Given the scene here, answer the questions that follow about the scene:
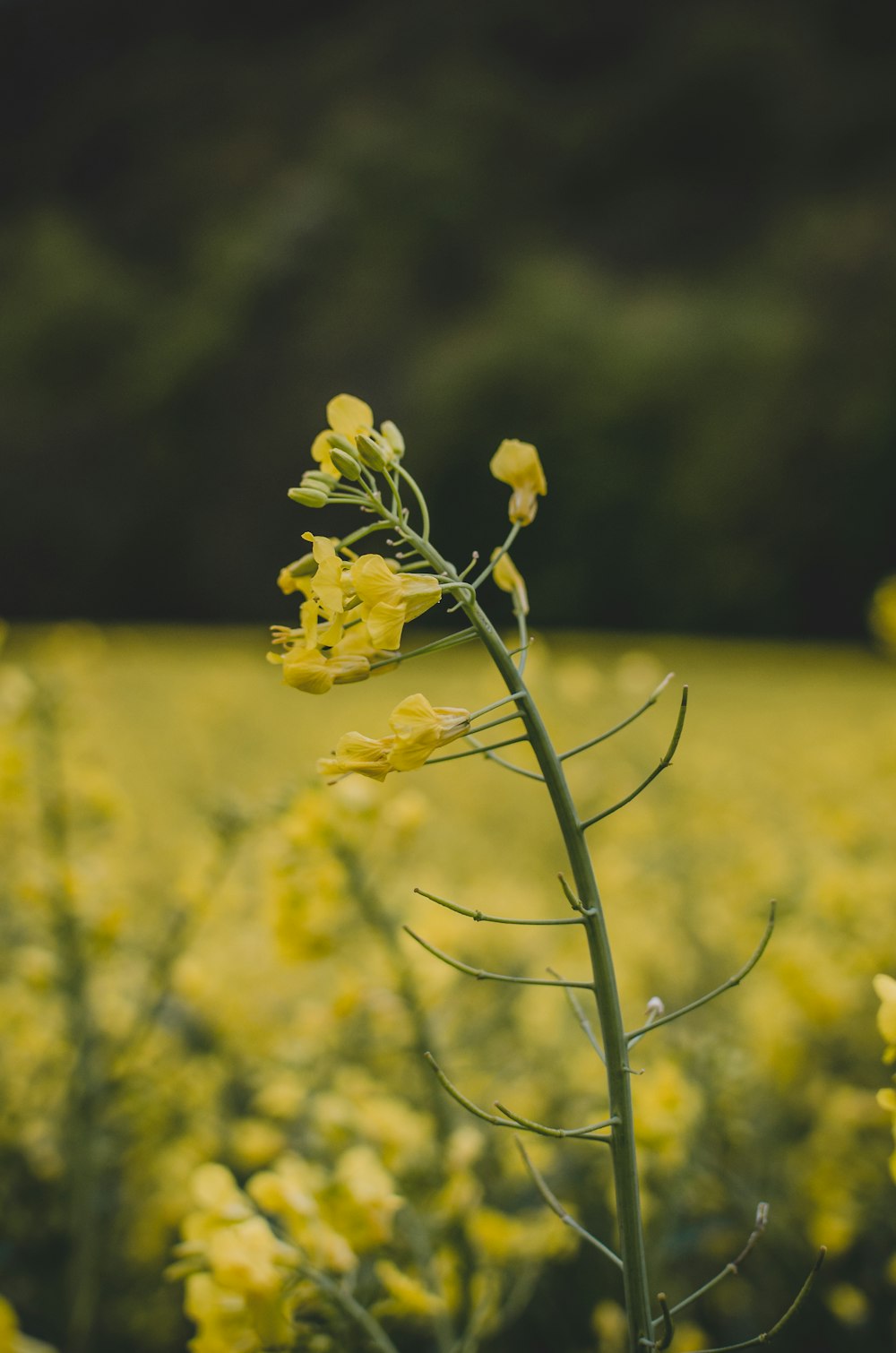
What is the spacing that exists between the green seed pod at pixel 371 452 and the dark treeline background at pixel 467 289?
933 centimetres

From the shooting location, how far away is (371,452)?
479mm

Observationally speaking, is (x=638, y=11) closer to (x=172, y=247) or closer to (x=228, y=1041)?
(x=172, y=247)

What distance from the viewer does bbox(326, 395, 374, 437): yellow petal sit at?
52 cm

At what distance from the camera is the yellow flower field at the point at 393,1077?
800 millimetres

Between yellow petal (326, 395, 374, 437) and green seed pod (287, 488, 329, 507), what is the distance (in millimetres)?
44

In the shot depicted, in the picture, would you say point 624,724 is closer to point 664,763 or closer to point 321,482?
point 664,763

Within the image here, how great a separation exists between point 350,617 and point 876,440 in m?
10.8

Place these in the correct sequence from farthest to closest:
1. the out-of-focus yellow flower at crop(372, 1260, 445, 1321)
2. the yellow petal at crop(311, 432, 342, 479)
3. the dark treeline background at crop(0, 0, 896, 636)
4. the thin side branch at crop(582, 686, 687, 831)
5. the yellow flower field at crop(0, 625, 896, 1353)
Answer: the dark treeline background at crop(0, 0, 896, 636), the yellow flower field at crop(0, 625, 896, 1353), the out-of-focus yellow flower at crop(372, 1260, 445, 1321), the yellow petal at crop(311, 432, 342, 479), the thin side branch at crop(582, 686, 687, 831)

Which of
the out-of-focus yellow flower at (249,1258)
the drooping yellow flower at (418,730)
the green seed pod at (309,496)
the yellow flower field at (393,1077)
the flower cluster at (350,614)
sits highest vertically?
the green seed pod at (309,496)

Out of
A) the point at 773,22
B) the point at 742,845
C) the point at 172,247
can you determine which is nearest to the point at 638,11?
the point at 773,22

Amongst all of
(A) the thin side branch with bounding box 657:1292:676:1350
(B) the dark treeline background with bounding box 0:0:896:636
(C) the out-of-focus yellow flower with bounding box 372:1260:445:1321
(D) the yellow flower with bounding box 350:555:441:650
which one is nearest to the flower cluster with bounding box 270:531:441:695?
(D) the yellow flower with bounding box 350:555:441:650

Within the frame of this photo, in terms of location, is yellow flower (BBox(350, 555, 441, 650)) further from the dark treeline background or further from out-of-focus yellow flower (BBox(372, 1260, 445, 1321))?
the dark treeline background

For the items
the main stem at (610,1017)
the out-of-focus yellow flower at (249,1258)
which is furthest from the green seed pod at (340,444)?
the out-of-focus yellow flower at (249,1258)

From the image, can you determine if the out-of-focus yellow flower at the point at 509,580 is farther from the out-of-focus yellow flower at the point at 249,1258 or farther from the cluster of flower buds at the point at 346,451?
the out-of-focus yellow flower at the point at 249,1258
